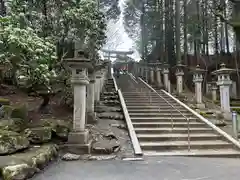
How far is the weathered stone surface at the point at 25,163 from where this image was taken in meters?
3.89

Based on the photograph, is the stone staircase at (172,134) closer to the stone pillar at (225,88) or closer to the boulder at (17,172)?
the stone pillar at (225,88)

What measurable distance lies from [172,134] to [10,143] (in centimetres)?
475

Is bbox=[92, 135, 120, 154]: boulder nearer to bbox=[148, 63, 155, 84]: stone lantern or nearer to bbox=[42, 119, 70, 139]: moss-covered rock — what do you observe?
bbox=[42, 119, 70, 139]: moss-covered rock

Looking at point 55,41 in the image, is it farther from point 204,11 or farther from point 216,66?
point 204,11

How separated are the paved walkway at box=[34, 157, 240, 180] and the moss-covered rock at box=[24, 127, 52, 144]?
0.78 m

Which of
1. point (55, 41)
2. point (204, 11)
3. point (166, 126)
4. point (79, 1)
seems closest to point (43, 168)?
point (166, 126)

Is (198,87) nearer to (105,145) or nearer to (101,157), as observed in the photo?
(105,145)

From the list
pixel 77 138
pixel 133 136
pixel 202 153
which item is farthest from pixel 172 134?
pixel 77 138

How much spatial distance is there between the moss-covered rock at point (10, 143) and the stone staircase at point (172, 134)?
10.1 ft

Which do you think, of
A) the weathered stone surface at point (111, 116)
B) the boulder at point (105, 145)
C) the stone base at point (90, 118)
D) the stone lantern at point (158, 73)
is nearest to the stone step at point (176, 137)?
the boulder at point (105, 145)

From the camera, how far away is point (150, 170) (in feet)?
16.3

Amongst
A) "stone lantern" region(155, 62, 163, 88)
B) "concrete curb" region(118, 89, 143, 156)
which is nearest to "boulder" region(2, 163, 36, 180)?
"concrete curb" region(118, 89, 143, 156)

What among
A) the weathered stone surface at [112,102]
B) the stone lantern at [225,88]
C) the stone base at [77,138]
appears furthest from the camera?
the weathered stone surface at [112,102]

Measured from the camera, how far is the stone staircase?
667 cm
